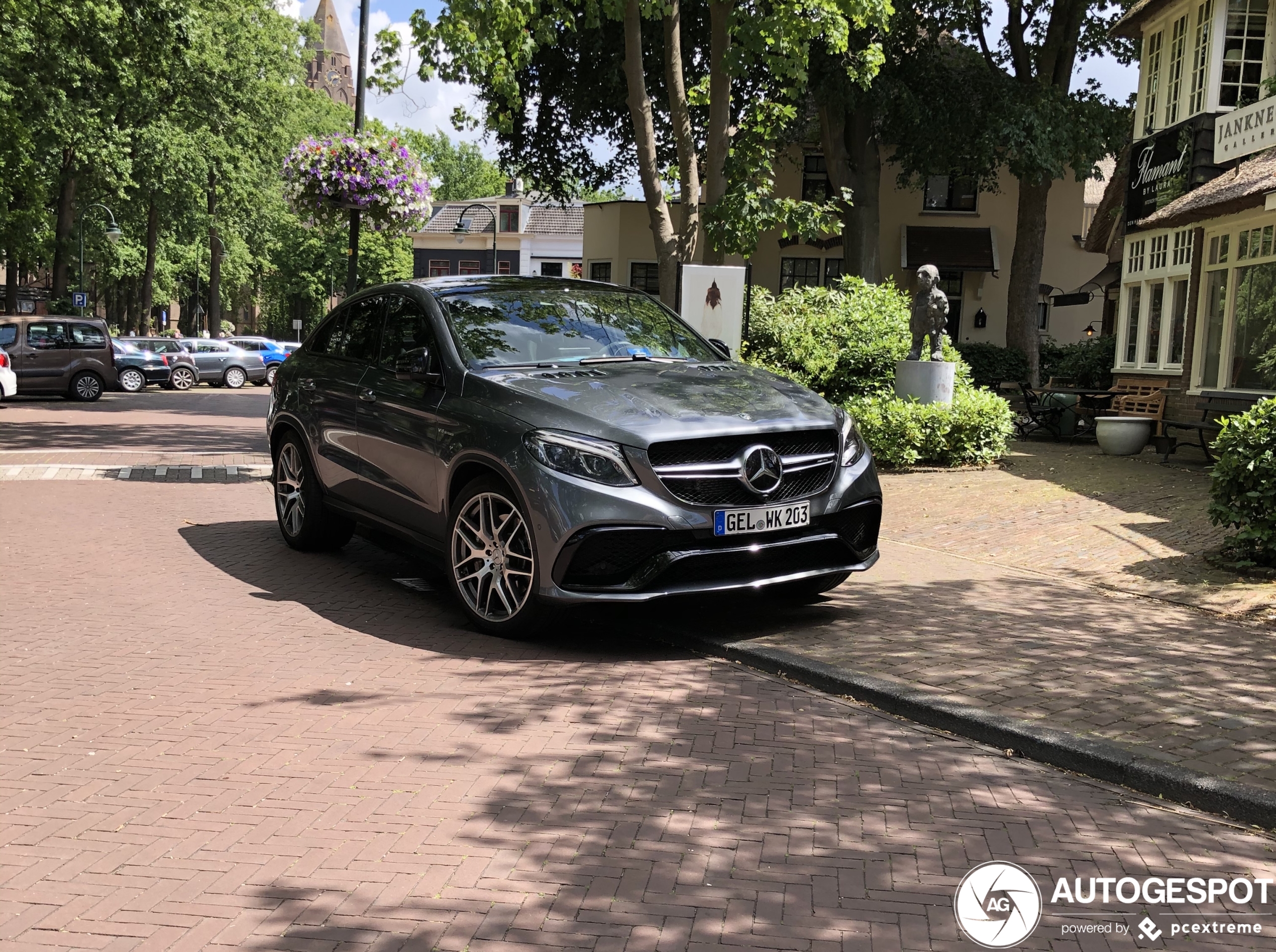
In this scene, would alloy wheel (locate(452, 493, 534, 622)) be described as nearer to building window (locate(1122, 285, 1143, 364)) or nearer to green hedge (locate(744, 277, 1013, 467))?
green hedge (locate(744, 277, 1013, 467))

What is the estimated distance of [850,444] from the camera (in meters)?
6.62

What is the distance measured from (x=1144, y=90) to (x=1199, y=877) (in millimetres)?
19805

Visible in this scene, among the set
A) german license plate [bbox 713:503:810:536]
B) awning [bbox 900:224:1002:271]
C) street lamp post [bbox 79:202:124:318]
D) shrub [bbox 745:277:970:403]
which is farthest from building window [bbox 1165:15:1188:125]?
street lamp post [bbox 79:202:124:318]

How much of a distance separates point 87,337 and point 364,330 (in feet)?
74.5

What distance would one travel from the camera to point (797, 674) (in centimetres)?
568

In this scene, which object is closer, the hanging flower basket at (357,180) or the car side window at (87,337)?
the hanging flower basket at (357,180)

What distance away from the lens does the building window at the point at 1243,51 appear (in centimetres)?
1730

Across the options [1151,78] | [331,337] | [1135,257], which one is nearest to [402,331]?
[331,337]

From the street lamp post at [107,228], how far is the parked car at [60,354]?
54.3 ft

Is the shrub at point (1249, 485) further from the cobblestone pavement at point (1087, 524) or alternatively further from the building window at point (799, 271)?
the building window at point (799, 271)

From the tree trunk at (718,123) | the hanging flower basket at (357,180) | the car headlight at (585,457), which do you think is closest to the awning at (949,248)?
the tree trunk at (718,123)

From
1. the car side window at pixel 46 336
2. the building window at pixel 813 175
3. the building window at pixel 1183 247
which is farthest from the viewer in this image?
the building window at pixel 813 175

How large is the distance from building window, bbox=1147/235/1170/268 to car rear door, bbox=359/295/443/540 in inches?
592

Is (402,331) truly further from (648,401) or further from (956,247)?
(956,247)
